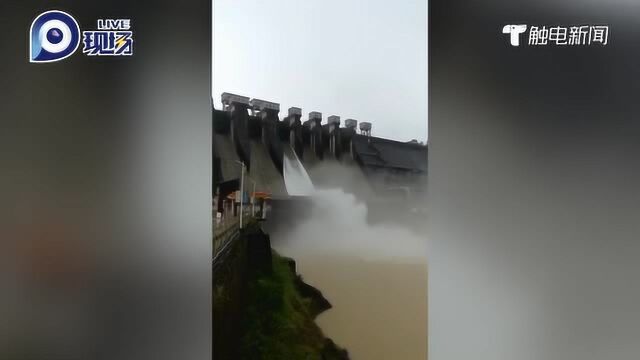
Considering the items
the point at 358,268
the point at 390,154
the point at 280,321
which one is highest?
the point at 390,154

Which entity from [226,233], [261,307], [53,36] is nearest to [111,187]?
[226,233]

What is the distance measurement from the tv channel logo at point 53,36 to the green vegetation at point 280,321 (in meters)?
1.25

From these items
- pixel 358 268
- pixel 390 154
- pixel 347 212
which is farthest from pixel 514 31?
pixel 358 268

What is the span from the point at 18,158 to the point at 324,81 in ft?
4.42

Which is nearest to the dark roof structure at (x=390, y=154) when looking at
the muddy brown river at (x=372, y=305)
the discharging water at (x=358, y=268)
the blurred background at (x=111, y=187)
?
the discharging water at (x=358, y=268)

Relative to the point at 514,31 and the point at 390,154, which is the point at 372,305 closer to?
the point at 390,154

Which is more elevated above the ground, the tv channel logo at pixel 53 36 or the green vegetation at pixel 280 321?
the tv channel logo at pixel 53 36

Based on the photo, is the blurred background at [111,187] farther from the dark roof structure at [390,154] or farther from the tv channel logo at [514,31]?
the tv channel logo at [514,31]

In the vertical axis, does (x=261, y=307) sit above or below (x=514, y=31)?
below

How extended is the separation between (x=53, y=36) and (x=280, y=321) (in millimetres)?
1546

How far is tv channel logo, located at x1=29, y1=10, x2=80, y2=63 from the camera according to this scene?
1.92 metres

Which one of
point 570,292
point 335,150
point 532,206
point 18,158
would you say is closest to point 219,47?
point 335,150

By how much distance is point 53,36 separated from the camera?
6.30ft

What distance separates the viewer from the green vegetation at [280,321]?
1.91 meters
